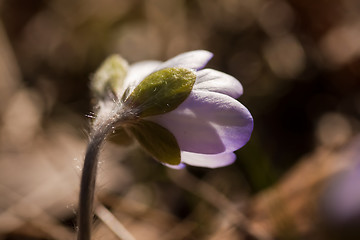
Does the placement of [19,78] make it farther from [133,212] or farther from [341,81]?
[341,81]

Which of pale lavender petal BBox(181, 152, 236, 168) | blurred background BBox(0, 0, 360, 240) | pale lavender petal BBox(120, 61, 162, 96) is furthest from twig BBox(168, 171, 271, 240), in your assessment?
pale lavender petal BBox(120, 61, 162, 96)

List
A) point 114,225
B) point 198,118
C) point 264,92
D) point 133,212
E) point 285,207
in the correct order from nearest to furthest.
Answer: point 198,118, point 114,225, point 285,207, point 133,212, point 264,92

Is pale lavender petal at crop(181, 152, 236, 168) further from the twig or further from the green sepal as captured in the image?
the twig

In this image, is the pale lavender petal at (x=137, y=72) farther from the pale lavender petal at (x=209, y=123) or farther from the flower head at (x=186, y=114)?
the pale lavender petal at (x=209, y=123)

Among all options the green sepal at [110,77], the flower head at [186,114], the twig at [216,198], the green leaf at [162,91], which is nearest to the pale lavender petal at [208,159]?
the flower head at [186,114]

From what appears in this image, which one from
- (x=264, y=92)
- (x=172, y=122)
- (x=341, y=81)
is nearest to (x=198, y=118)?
(x=172, y=122)

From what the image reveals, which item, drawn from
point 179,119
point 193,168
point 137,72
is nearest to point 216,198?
point 193,168
